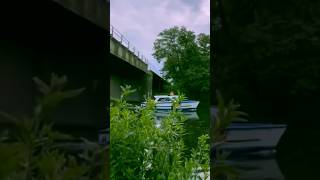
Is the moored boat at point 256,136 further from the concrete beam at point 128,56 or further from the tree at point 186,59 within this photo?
the concrete beam at point 128,56

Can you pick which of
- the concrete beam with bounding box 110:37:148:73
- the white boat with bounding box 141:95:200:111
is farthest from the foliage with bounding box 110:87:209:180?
the concrete beam with bounding box 110:37:148:73

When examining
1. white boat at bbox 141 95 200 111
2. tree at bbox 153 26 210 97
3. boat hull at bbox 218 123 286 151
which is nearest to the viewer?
boat hull at bbox 218 123 286 151

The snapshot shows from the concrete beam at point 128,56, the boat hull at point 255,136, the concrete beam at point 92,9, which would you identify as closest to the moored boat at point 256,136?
the boat hull at point 255,136

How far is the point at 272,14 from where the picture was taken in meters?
2.27

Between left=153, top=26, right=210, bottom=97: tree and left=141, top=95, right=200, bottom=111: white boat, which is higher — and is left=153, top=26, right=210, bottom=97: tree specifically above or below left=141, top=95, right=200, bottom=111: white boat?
above

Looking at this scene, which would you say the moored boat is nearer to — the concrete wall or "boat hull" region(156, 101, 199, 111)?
the concrete wall

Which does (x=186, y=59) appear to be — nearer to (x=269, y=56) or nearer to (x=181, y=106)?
(x=181, y=106)

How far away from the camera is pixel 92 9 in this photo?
2.06 meters

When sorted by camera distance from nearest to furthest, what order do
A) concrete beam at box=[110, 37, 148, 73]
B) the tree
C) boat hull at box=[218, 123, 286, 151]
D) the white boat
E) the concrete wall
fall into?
the concrete wall
boat hull at box=[218, 123, 286, 151]
the white boat
the tree
concrete beam at box=[110, 37, 148, 73]

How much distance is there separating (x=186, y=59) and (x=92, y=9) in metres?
3.36

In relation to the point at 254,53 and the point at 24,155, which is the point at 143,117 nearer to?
the point at 254,53

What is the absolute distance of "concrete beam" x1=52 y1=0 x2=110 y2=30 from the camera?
1971mm

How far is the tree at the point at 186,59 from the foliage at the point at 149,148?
0.69 metres

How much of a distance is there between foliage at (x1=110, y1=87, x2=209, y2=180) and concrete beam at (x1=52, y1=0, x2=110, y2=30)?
2.83 ft
